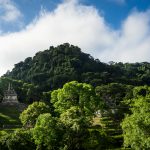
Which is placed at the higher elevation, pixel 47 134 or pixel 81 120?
pixel 81 120

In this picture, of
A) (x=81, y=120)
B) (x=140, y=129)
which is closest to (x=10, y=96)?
(x=81, y=120)

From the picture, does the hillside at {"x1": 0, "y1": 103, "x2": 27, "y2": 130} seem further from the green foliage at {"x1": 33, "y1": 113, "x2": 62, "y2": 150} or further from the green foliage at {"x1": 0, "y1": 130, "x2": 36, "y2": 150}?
the green foliage at {"x1": 33, "y1": 113, "x2": 62, "y2": 150}

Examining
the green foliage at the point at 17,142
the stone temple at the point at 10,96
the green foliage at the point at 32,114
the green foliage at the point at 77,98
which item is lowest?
the green foliage at the point at 17,142

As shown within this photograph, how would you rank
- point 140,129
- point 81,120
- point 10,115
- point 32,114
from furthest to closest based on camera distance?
point 10,115
point 32,114
point 81,120
point 140,129

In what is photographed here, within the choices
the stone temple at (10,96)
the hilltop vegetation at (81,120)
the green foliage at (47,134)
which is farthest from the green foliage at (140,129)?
the stone temple at (10,96)

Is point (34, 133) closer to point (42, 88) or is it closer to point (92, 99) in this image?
point (92, 99)

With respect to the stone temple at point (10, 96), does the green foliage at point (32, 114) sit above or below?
below

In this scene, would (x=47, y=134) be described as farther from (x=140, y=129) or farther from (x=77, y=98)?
(x=77, y=98)

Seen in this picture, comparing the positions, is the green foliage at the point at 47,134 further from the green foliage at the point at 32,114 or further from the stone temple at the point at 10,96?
the stone temple at the point at 10,96

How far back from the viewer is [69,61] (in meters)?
197

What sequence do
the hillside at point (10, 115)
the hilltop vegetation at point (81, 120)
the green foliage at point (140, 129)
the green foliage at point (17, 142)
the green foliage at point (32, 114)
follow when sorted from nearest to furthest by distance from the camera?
1. the green foliage at point (140, 129)
2. the hilltop vegetation at point (81, 120)
3. the green foliage at point (17, 142)
4. the green foliage at point (32, 114)
5. the hillside at point (10, 115)

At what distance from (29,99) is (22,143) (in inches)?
2864

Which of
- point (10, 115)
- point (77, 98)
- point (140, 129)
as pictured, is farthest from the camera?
point (10, 115)

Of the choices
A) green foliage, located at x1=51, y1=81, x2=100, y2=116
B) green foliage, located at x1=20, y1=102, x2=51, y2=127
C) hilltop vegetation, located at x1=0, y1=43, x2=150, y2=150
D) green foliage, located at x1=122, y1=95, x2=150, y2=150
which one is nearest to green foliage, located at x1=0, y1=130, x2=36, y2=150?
hilltop vegetation, located at x1=0, y1=43, x2=150, y2=150
